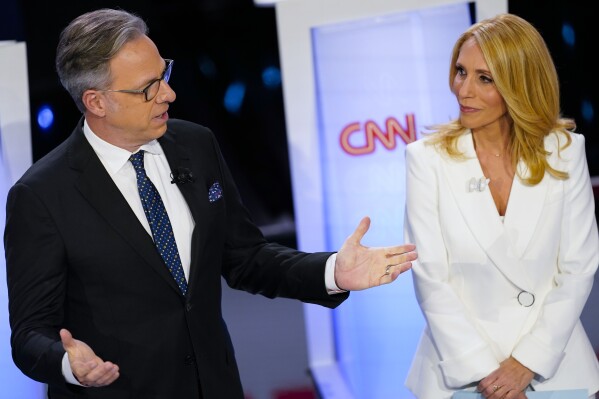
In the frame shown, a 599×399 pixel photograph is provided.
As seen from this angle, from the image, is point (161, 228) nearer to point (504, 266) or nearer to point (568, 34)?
point (504, 266)

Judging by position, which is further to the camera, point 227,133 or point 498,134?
point 227,133

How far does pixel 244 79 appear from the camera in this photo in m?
4.13

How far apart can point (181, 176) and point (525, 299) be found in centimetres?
115

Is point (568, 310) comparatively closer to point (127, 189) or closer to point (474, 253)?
point (474, 253)

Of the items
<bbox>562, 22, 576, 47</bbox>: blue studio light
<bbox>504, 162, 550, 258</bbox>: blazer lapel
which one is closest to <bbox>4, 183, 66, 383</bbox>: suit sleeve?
<bbox>504, 162, 550, 258</bbox>: blazer lapel

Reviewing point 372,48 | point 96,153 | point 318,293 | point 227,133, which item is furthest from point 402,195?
point 96,153

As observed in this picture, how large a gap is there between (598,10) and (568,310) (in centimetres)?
214

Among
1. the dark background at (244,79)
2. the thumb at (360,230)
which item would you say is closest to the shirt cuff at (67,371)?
the thumb at (360,230)

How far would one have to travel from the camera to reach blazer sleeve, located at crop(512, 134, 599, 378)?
2578 millimetres

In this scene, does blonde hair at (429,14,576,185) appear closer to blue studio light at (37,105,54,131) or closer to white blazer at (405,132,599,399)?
white blazer at (405,132,599,399)

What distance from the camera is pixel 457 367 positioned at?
8.45ft

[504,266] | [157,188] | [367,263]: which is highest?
[157,188]

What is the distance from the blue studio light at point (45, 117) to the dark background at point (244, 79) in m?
0.02

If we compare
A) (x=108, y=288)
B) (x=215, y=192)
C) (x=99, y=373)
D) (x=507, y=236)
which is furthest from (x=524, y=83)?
(x=99, y=373)
